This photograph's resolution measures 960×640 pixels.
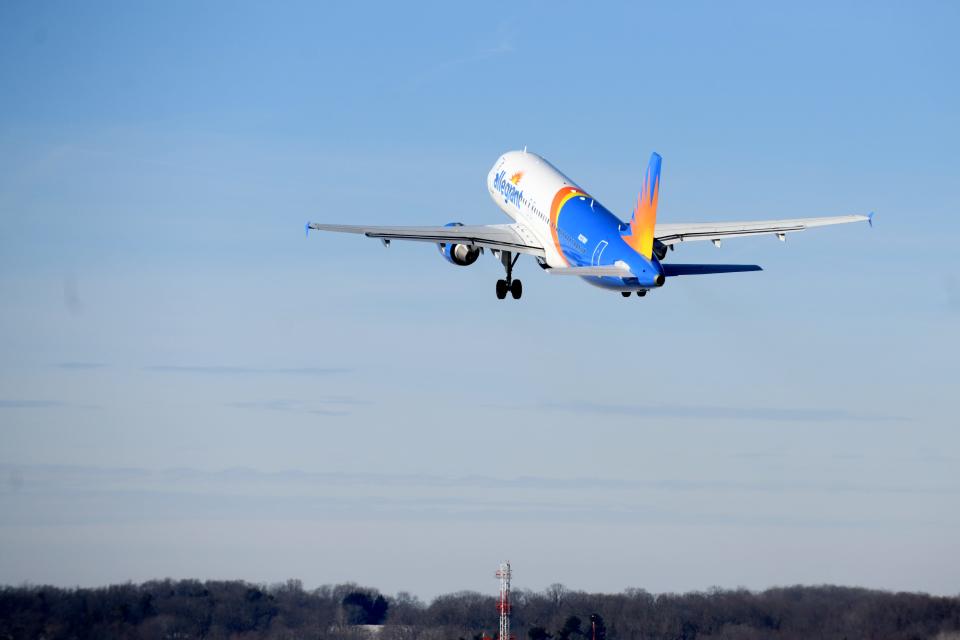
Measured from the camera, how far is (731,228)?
99.4 m

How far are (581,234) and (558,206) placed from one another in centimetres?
567

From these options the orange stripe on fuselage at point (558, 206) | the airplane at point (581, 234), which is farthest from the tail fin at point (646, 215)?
the orange stripe on fuselage at point (558, 206)

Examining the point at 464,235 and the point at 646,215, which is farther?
the point at 464,235

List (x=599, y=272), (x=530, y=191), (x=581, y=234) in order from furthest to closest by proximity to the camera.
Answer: (x=530, y=191)
(x=581, y=234)
(x=599, y=272)

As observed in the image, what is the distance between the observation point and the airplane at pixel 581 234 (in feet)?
308

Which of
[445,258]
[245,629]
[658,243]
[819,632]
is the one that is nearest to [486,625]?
[245,629]

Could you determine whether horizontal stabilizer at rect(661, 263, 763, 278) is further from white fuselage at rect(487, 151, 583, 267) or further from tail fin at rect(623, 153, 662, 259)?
white fuselage at rect(487, 151, 583, 267)

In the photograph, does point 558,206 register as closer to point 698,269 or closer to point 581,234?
point 581,234

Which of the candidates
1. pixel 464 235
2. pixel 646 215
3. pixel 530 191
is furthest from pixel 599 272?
pixel 530 191

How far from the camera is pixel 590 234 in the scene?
98188mm

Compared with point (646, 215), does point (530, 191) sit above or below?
above

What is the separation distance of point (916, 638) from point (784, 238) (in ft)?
82.5

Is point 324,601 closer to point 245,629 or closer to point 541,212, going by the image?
point 245,629

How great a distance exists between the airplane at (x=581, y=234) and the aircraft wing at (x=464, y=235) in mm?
51
